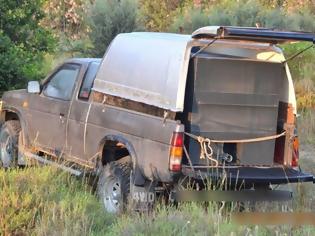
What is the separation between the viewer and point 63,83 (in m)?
9.74

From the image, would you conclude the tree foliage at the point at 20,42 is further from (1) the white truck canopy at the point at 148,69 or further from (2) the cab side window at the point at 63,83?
(1) the white truck canopy at the point at 148,69

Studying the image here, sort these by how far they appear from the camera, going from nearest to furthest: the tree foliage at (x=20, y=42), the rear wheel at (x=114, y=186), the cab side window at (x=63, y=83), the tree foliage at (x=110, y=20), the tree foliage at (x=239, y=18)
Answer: the rear wheel at (x=114, y=186) → the cab side window at (x=63, y=83) → the tree foliage at (x=20, y=42) → the tree foliage at (x=110, y=20) → the tree foliage at (x=239, y=18)

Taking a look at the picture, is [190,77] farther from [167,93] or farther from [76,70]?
[76,70]

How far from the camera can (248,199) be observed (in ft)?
24.6

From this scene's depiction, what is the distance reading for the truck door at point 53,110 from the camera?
9.41 meters

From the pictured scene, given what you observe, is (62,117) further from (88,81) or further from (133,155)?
(133,155)

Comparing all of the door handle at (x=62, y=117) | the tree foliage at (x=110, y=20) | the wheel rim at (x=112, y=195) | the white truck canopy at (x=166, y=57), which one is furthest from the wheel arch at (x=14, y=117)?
the tree foliage at (x=110, y=20)

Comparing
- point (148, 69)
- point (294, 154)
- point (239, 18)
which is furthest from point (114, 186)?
point (239, 18)

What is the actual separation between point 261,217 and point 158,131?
5.51ft

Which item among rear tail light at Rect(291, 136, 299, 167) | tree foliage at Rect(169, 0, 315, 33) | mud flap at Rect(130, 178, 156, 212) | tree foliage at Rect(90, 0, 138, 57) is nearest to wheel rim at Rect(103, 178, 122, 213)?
mud flap at Rect(130, 178, 156, 212)

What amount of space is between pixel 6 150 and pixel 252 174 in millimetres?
4310

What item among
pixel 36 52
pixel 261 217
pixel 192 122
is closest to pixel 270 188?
pixel 192 122

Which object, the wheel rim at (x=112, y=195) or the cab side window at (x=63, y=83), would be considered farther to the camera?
the cab side window at (x=63, y=83)

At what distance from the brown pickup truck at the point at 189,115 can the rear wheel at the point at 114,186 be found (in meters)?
0.01
